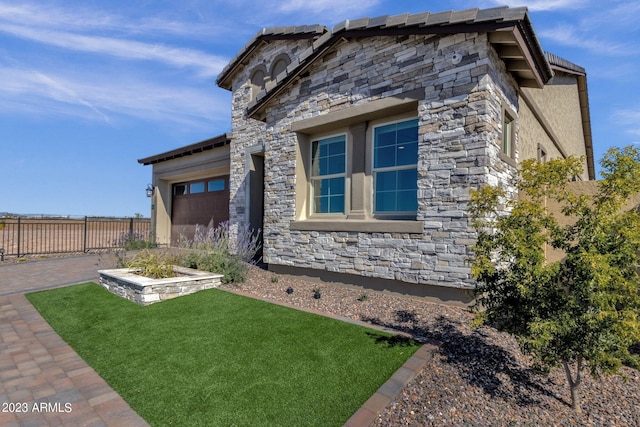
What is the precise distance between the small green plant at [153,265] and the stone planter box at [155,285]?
0.23 m

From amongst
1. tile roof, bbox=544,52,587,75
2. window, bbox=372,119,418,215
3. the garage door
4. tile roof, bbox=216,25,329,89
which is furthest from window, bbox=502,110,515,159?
the garage door

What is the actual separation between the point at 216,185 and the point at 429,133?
33.7 ft

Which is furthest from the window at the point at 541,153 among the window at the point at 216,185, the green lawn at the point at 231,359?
the window at the point at 216,185

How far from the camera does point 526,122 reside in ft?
26.0

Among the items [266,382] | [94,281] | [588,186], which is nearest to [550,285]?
[266,382]

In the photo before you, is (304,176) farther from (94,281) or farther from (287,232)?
(94,281)

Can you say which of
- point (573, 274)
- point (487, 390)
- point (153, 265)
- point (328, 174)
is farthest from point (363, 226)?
point (153, 265)

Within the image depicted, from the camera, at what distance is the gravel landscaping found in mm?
3033

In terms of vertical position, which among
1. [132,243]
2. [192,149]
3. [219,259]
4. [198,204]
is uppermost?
[192,149]

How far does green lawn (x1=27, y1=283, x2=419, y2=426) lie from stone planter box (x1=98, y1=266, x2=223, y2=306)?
1.21ft

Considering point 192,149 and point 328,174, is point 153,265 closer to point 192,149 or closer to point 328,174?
point 328,174

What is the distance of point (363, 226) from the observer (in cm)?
691

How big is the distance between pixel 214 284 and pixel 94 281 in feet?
11.8

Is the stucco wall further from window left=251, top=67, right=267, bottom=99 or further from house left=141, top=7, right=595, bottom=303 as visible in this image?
window left=251, top=67, right=267, bottom=99
